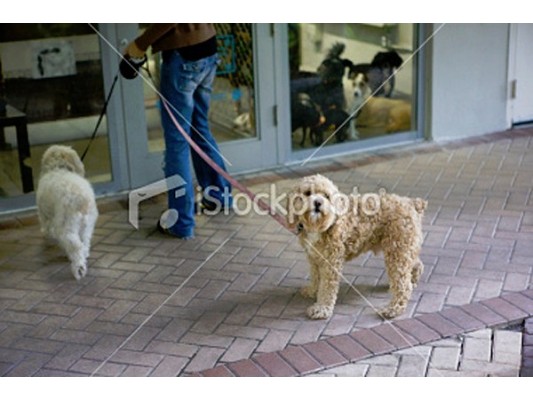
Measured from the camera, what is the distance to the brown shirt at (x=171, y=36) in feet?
18.2

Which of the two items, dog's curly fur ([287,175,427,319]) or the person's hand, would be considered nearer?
dog's curly fur ([287,175,427,319])

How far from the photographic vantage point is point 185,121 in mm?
5930

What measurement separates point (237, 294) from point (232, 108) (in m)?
2.49

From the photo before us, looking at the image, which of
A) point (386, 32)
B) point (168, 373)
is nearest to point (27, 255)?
point (168, 373)

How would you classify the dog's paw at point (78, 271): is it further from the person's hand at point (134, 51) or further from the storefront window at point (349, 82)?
the storefront window at point (349, 82)

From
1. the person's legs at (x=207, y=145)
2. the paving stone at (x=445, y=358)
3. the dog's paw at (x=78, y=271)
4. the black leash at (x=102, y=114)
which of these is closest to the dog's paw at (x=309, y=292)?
the paving stone at (x=445, y=358)

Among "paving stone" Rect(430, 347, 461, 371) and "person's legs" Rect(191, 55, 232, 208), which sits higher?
"person's legs" Rect(191, 55, 232, 208)

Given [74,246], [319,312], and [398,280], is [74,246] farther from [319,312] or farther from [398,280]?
[398,280]

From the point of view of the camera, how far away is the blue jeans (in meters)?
5.78

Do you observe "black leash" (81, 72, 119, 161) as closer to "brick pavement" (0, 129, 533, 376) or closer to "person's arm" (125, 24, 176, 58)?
"brick pavement" (0, 129, 533, 376)

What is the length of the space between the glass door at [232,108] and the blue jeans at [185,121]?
71 cm

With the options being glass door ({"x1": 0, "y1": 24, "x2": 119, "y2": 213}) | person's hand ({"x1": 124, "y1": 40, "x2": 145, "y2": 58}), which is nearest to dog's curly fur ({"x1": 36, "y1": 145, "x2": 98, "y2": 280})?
person's hand ({"x1": 124, "y1": 40, "x2": 145, "y2": 58})

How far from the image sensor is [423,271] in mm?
5344

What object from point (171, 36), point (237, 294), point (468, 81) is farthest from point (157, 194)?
point (468, 81)
